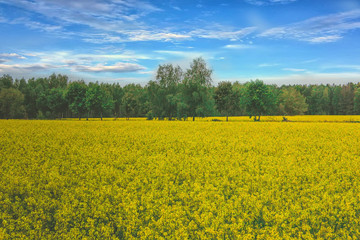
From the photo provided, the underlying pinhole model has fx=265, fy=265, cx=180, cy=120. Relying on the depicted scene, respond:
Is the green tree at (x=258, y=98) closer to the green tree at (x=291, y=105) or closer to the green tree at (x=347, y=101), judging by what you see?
the green tree at (x=291, y=105)

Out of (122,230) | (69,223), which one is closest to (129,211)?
(122,230)

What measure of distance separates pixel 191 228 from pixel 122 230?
76.8 inches

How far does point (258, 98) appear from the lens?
2891 inches

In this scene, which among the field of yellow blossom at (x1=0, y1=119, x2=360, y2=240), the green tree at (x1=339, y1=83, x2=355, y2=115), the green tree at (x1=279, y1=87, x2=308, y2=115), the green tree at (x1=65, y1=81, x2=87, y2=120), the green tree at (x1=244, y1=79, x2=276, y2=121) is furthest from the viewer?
the green tree at (x1=339, y1=83, x2=355, y2=115)

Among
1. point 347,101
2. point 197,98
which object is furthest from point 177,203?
point 347,101

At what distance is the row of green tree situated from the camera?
67500 mm

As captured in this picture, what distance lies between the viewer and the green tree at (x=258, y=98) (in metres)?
74.6

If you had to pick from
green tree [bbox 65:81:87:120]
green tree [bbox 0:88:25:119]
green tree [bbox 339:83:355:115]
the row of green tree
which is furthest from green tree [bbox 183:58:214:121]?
green tree [bbox 339:83:355:115]

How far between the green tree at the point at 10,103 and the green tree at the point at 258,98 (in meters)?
81.6

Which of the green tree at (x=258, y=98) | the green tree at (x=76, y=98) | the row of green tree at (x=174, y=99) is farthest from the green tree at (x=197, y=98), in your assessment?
the green tree at (x=76, y=98)

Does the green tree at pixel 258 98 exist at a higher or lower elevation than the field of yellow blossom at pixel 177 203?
higher

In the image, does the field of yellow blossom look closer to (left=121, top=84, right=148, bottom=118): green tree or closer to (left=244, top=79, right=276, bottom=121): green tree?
(left=244, top=79, right=276, bottom=121): green tree

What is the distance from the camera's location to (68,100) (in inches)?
3831

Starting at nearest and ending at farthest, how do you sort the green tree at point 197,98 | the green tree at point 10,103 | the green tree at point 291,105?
the green tree at point 197,98, the green tree at point 10,103, the green tree at point 291,105
